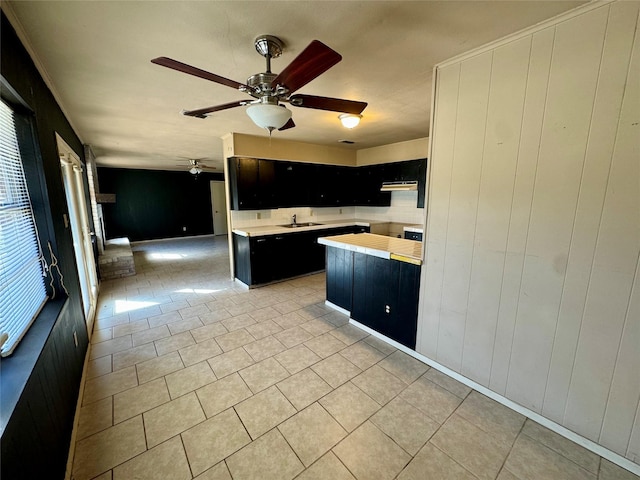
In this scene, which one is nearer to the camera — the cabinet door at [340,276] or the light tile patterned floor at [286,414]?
the light tile patterned floor at [286,414]

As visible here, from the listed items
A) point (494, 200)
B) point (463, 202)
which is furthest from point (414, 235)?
point (494, 200)

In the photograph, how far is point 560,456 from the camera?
1.50m

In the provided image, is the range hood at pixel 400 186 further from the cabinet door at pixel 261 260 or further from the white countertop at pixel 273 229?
the cabinet door at pixel 261 260

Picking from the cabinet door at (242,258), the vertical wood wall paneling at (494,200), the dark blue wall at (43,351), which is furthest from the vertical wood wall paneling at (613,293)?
the cabinet door at (242,258)

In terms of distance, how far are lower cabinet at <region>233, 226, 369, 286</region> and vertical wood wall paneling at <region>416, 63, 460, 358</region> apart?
8.33ft

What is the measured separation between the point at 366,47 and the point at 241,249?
327 centimetres

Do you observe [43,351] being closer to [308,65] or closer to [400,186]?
[308,65]

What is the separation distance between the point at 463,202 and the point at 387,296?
3.68ft

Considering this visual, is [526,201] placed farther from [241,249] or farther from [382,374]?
[241,249]

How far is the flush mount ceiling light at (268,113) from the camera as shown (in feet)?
5.25

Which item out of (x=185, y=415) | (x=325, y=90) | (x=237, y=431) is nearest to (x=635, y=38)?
(x=325, y=90)

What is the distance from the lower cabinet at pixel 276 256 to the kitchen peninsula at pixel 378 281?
48.2 inches

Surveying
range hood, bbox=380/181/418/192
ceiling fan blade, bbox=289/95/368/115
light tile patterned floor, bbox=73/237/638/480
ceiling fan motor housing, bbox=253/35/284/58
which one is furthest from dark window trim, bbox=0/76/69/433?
range hood, bbox=380/181/418/192

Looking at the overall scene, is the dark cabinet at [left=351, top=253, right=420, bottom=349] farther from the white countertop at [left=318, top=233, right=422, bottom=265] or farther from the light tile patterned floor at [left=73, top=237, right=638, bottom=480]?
the light tile patterned floor at [left=73, top=237, right=638, bottom=480]
